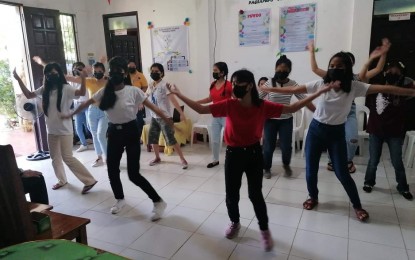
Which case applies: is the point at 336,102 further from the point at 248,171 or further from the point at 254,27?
the point at 254,27

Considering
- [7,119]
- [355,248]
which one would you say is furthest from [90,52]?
[355,248]

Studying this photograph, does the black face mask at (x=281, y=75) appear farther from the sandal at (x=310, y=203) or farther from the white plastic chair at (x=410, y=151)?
the white plastic chair at (x=410, y=151)

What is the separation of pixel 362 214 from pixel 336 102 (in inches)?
40.0

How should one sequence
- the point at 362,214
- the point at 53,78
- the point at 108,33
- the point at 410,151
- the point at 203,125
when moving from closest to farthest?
the point at 362,214
the point at 53,78
the point at 410,151
the point at 203,125
the point at 108,33

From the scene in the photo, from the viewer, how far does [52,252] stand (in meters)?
1.12

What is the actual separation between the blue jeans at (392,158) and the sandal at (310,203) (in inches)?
30.3

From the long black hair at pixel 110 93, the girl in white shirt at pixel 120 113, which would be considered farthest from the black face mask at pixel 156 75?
the long black hair at pixel 110 93

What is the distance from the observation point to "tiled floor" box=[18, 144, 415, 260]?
7.50 feet

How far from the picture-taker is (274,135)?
3.71 meters

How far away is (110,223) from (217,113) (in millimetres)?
1498

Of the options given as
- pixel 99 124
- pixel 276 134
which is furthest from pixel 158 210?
pixel 99 124

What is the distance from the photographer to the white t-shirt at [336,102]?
2.45 metres

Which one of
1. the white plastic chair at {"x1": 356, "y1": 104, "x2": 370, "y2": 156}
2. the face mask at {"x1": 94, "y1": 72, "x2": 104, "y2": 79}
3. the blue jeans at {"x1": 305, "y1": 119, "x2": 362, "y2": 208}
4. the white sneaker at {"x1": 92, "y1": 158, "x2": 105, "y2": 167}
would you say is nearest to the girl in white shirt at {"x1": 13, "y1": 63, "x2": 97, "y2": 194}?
the face mask at {"x1": 94, "y1": 72, "x2": 104, "y2": 79}

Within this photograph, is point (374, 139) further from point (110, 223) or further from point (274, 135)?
point (110, 223)
